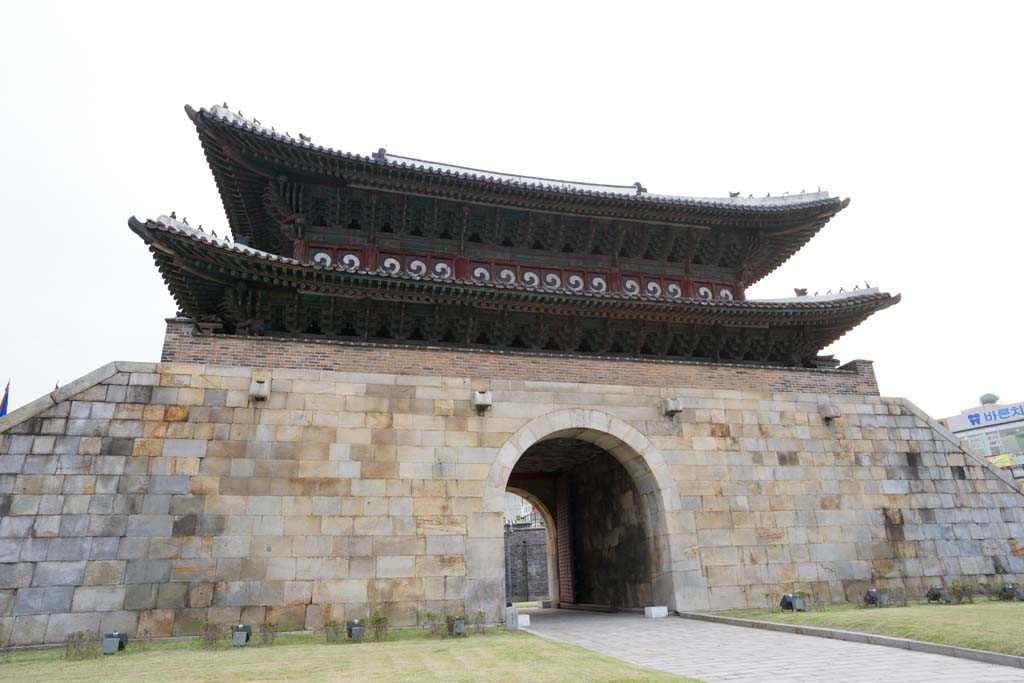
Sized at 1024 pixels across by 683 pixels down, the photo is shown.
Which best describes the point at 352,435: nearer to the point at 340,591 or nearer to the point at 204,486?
the point at 204,486

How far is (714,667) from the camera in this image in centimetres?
704

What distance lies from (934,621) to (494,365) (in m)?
8.88

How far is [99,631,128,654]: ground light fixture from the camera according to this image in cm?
906

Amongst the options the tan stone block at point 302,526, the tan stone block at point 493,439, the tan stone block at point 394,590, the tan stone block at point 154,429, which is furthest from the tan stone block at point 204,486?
the tan stone block at point 493,439

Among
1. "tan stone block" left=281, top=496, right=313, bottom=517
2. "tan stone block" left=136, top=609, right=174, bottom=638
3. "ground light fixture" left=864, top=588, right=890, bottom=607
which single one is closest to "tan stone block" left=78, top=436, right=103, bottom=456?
"tan stone block" left=136, top=609, right=174, bottom=638

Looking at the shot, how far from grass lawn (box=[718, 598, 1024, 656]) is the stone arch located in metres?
1.11

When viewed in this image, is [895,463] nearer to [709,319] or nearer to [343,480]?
[709,319]

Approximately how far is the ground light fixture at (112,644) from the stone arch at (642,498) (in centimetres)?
570

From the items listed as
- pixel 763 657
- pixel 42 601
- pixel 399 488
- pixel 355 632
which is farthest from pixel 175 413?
pixel 763 657

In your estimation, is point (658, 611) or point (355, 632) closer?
point (355, 632)

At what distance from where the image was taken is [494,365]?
44.0 feet

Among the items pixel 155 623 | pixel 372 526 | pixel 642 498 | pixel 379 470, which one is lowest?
pixel 155 623

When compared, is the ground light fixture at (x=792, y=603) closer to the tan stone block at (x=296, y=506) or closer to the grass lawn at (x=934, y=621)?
the grass lawn at (x=934, y=621)

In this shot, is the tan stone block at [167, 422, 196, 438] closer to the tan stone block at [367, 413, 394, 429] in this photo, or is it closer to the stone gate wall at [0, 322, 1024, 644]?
the stone gate wall at [0, 322, 1024, 644]
